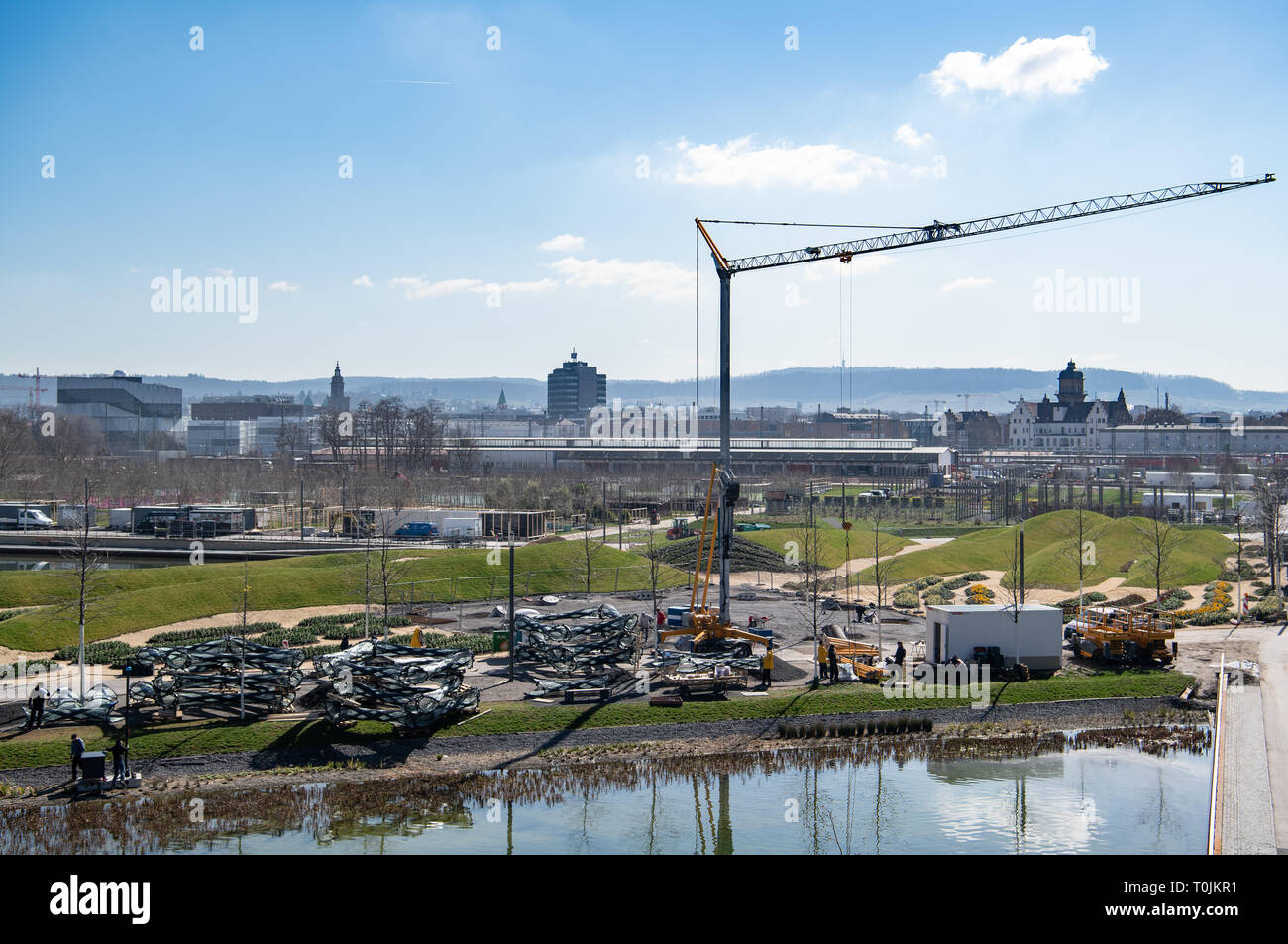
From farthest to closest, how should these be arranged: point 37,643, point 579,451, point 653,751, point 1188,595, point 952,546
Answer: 1. point 579,451
2. point 952,546
3. point 1188,595
4. point 37,643
5. point 653,751

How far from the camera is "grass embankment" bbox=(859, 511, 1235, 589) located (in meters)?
45.7

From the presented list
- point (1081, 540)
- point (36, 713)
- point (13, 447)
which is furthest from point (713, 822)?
point (13, 447)

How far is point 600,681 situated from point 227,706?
9.16 meters

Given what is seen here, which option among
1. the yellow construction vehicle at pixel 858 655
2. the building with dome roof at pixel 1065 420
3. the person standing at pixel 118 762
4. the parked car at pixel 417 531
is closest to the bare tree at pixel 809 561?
the yellow construction vehicle at pixel 858 655

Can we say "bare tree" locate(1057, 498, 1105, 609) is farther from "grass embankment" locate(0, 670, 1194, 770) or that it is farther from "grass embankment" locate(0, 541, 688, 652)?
"grass embankment" locate(0, 541, 688, 652)

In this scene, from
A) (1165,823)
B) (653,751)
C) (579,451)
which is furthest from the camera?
(579,451)

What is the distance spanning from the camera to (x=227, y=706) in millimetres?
25016

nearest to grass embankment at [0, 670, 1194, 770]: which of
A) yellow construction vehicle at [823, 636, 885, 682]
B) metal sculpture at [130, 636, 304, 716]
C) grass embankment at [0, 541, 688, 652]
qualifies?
metal sculpture at [130, 636, 304, 716]

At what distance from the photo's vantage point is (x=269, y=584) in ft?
131

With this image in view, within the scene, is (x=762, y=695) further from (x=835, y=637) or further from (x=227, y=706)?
(x=227, y=706)

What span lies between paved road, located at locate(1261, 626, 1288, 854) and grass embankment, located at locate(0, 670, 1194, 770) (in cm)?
221

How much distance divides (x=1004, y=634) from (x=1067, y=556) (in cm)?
1950
